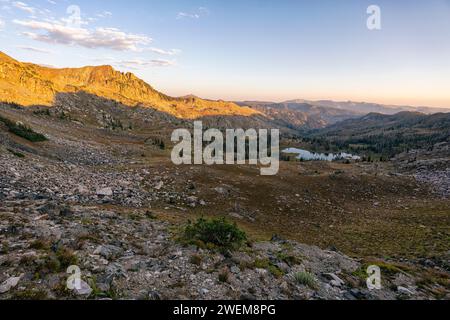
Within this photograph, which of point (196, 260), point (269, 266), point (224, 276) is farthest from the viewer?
point (269, 266)

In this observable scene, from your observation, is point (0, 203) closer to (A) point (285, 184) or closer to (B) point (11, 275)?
(B) point (11, 275)

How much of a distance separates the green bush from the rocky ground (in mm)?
608

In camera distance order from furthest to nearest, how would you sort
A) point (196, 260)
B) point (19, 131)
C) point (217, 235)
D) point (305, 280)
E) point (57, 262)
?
point (19, 131) → point (217, 235) → point (196, 260) → point (305, 280) → point (57, 262)

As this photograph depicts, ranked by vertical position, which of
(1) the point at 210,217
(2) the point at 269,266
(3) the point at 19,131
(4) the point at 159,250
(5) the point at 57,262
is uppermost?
(3) the point at 19,131

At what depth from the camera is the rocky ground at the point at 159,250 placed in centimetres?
884

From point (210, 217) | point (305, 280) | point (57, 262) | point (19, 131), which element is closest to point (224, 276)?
point (305, 280)

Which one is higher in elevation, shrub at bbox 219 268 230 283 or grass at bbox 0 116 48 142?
grass at bbox 0 116 48 142

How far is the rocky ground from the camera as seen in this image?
29.0 feet

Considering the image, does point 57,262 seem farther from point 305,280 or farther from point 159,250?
point 305,280

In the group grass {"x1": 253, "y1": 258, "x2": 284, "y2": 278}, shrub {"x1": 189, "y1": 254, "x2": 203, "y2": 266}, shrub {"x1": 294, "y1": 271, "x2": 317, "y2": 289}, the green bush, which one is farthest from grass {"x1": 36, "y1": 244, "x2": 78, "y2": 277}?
shrub {"x1": 294, "y1": 271, "x2": 317, "y2": 289}

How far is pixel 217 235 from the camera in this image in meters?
13.2

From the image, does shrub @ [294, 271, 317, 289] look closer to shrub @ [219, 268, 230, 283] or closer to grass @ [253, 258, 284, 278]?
grass @ [253, 258, 284, 278]

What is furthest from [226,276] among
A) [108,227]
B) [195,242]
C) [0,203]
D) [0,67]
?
[0,67]

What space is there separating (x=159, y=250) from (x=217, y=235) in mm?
2867
